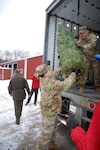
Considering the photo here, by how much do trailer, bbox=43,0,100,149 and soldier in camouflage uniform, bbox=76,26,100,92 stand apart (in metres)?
0.32

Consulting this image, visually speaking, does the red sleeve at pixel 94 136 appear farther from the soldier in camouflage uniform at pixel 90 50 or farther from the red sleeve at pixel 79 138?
the soldier in camouflage uniform at pixel 90 50

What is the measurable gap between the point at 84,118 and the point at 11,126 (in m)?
2.43

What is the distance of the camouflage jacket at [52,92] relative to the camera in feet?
11.0

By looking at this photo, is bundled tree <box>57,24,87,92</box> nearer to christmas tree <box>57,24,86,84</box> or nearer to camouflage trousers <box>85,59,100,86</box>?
christmas tree <box>57,24,86,84</box>

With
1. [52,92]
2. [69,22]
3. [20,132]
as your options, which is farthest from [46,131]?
[69,22]

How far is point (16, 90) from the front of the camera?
18.5ft

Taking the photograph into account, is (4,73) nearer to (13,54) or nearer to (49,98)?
(49,98)

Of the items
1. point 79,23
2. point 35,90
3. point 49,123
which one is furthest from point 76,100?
point 35,90

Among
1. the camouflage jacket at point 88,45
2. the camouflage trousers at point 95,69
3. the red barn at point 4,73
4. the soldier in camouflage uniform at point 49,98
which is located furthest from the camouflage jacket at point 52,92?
the red barn at point 4,73

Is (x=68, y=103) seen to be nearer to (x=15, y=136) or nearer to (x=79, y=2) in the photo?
(x=15, y=136)

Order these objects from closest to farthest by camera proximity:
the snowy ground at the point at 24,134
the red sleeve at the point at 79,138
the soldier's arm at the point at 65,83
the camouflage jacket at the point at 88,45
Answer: the red sleeve at the point at 79,138
the soldier's arm at the point at 65,83
the camouflage jacket at the point at 88,45
the snowy ground at the point at 24,134

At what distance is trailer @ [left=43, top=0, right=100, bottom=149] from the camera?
3.90 metres

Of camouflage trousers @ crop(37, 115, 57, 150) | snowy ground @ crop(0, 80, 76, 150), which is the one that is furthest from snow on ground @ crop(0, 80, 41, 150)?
camouflage trousers @ crop(37, 115, 57, 150)

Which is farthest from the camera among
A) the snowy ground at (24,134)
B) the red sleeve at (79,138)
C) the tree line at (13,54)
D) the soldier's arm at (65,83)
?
the tree line at (13,54)
